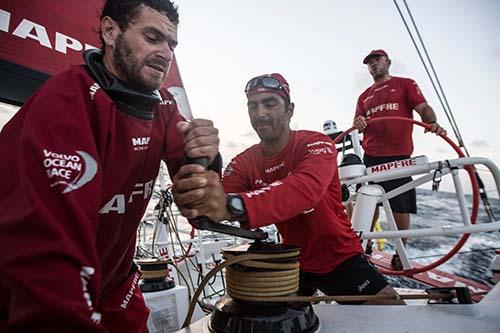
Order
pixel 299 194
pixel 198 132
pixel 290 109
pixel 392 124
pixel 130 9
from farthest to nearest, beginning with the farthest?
1. pixel 392 124
2. pixel 290 109
3. pixel 299 194
4. pixel 130 9
5. pixel 198 132

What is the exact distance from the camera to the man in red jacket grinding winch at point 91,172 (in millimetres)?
491

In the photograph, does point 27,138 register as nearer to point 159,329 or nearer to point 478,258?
point 159,329

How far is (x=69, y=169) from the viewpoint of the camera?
0.59 meters

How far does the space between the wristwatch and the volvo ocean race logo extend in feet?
1.40

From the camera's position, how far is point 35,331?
1.60 feet

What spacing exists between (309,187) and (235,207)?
0.34 meters

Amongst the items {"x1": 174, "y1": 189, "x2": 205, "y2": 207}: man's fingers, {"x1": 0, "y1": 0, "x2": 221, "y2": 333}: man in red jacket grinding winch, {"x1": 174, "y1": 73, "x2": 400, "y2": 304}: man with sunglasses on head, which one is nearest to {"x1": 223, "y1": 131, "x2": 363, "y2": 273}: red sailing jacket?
{"x1": 174, "y1": 73, "x2": 400, "y2": 304}: man with sunglasses on head

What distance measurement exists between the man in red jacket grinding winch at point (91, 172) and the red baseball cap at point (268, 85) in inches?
27.9

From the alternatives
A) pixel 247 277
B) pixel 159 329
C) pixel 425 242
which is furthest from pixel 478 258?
pixel 247 277

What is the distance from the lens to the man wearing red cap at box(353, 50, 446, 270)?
3137mm

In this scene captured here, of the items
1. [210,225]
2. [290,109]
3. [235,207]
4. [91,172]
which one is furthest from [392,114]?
[91,172]

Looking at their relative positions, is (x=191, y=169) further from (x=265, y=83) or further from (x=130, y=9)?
(x=265, y=83)

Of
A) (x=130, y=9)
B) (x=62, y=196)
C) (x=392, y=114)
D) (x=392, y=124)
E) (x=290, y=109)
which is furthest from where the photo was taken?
(x=392, y=114)

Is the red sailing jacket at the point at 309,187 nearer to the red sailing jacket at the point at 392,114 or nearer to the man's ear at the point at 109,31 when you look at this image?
the man's ear at the point at 109,31
